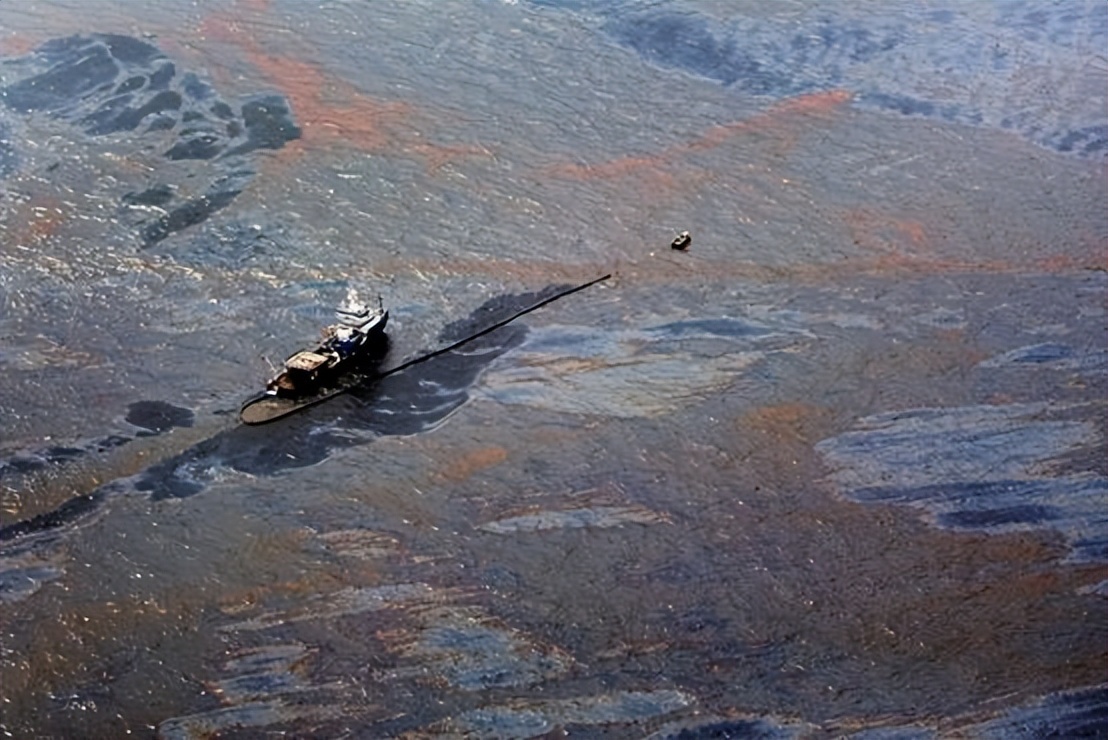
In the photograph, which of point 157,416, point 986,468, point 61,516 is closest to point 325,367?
point 157,416

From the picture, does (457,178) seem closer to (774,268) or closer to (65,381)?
(774,268)

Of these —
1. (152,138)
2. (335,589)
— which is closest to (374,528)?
(335,589)

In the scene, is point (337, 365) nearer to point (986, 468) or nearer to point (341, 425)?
point (341, 425)

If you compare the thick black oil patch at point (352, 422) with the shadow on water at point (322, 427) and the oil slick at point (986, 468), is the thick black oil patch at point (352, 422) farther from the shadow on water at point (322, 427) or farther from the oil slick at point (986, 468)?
the oil slick at point (986, 468)

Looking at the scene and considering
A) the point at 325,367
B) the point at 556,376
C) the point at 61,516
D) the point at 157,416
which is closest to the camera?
the point at 61,516

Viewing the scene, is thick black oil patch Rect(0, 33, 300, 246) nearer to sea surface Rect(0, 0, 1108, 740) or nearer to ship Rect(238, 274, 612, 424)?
sea surface Rect(0, 0, 1108, 740)

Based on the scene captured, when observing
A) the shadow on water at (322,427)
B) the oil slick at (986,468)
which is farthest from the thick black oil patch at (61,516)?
the oil slick at (986,468)

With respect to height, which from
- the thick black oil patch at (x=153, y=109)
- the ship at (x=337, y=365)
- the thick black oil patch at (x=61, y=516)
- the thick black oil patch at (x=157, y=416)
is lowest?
the thick black oil patch at (x=61, y=516)
